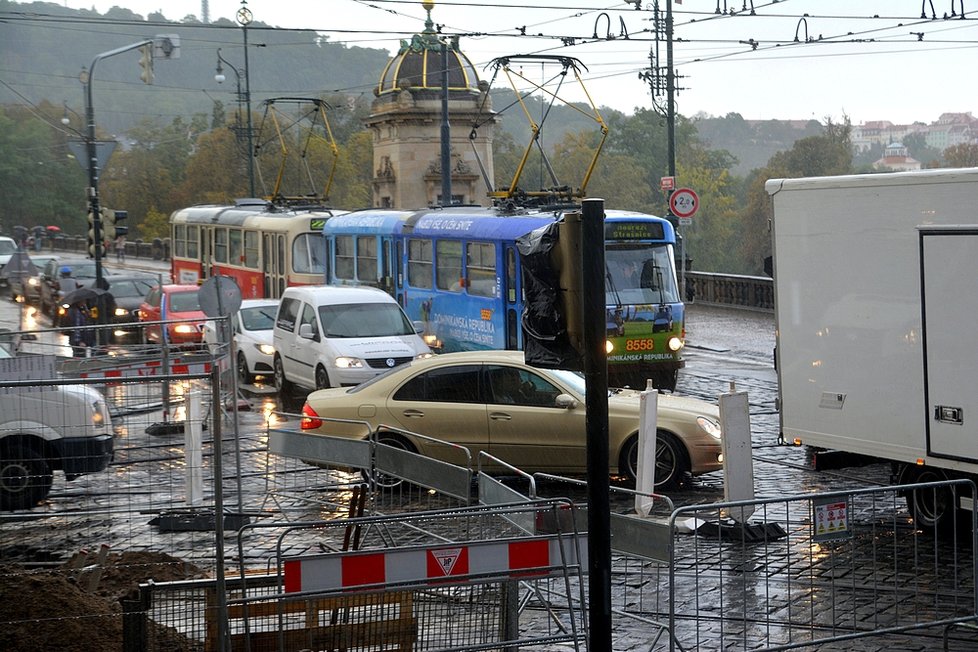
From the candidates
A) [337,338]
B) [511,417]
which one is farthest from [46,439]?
[337,338]

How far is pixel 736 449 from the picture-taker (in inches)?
446

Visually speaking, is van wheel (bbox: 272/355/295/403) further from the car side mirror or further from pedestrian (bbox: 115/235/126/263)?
pedestrian (bbox: 115/235/126/263)

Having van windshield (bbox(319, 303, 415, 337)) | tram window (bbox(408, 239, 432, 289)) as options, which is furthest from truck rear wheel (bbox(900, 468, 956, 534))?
tram window (bbox(408, 239, 432, 289))

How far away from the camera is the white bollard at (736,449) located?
1124cm

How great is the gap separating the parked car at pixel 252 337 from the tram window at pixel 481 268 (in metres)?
3.54

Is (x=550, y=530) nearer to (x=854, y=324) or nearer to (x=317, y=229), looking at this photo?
(x=854, y=324)

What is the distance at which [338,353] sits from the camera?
64.7ft

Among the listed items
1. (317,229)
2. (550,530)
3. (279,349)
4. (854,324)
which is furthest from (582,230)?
(317,229)

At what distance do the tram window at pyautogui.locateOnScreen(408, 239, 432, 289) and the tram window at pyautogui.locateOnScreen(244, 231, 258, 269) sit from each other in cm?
757

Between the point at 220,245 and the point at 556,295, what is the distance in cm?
2988

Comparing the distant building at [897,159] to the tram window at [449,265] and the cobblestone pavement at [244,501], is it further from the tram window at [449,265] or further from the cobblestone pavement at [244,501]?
the cobblestone pavement at [244,501]

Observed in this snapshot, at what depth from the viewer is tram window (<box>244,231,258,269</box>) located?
3169cm

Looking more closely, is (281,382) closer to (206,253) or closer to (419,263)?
(419,263)

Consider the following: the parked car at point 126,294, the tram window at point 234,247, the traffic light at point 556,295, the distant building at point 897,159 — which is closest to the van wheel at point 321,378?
the parked car at point 126,294
